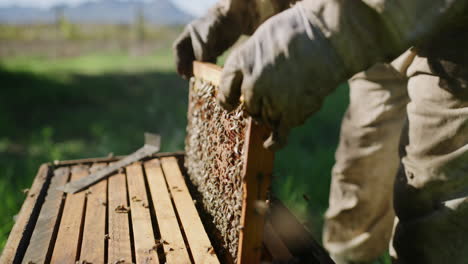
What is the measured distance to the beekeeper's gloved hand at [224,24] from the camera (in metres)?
2.08

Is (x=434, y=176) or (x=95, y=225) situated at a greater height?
(x=434, y=176)

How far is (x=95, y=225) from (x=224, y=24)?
1221mm

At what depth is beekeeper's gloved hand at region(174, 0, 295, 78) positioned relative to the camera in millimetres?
2080

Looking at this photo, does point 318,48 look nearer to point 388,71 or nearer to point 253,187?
point 253,187

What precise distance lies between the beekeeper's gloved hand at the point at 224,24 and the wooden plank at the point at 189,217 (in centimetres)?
70

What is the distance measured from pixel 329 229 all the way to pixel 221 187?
Answer: 1.28 m

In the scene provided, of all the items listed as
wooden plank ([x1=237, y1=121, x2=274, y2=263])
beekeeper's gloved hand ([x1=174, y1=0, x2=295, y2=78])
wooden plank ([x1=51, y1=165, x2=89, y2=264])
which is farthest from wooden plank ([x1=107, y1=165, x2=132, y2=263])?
beekeeper's gloved hand ([x1=174, y1=0, x2=295, y2=78])

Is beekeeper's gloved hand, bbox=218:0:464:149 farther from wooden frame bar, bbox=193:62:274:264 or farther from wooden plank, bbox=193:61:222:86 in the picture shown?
wooden plank, bbox=193:61:222:86

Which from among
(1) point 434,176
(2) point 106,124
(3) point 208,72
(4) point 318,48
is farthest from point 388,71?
(2) point 106,124

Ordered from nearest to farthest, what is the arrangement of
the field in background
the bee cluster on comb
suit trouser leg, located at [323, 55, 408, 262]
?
the bee cluster on comb, suit trouser leg, located at [323, 55, 408, 262], the field in background

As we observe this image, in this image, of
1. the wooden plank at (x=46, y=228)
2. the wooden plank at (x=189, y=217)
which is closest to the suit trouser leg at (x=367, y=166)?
the wooden plank at (x=189, y=217)

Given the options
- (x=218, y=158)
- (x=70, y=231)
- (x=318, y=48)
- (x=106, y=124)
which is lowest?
(x=106, y=124)

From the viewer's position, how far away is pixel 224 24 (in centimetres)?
213

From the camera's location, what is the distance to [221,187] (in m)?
1.72
